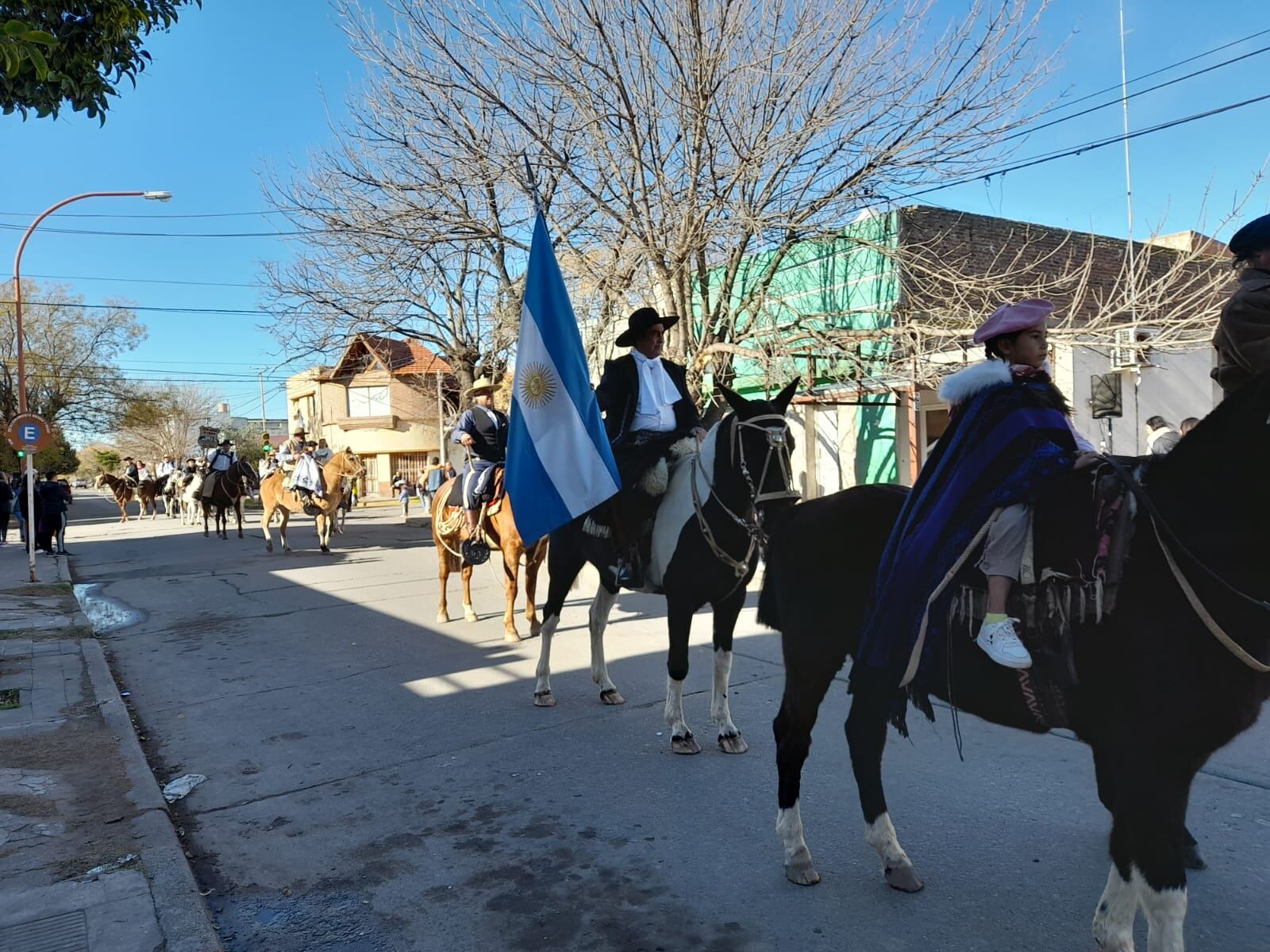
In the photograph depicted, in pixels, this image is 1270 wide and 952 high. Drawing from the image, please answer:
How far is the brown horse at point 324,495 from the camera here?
17.3 meters

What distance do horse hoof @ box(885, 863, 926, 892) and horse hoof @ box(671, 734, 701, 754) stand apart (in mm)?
1788

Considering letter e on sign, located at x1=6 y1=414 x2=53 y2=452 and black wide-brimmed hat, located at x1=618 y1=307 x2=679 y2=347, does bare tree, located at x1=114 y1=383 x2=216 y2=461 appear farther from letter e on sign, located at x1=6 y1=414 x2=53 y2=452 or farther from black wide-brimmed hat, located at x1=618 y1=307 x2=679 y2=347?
black wide-brimmed hat, located at x1=618 y1=307 x2=679 y2=347

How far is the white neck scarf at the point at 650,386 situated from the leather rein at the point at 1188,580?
12.4ft

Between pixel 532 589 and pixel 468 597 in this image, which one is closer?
pixel 532 589

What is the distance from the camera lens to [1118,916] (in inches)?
109

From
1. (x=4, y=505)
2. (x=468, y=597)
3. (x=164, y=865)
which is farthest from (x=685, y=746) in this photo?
(x=4, y=505)

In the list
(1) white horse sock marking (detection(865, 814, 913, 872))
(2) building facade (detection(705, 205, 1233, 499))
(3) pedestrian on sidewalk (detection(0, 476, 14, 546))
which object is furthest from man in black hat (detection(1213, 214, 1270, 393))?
(3) pedestrian on sidewalk (detection(0, 476, 14, 546))

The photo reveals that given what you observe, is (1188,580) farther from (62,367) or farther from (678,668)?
(62,367)

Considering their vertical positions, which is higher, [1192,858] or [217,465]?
[217,465]

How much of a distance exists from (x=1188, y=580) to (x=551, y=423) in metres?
3.98

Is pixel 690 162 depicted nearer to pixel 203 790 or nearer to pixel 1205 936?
pixel 203 790

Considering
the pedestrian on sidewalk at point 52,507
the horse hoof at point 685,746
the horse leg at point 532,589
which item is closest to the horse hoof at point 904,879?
the horse hoof at point 685,746

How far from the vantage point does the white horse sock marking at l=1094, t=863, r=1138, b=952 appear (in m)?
2.70

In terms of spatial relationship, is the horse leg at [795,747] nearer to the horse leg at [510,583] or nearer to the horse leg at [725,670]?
the horse leg at [725,670]
